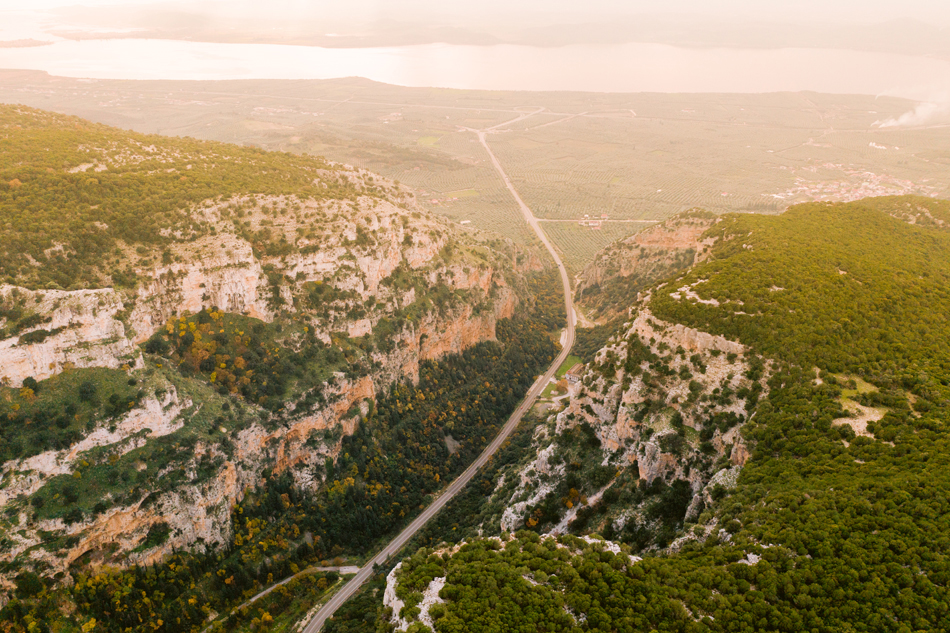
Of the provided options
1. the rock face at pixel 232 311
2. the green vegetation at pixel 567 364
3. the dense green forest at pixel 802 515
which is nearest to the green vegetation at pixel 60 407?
the rock face at pixel 232 311

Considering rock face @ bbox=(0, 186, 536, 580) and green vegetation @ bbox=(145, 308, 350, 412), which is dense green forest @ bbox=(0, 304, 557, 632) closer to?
rock face @ bbox=(0, 186, 536, 580)

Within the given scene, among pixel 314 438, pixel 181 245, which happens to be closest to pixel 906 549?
pixel 314 438

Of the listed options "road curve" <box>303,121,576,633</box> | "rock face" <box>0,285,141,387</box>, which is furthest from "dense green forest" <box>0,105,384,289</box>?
"road curve" <box>303,121,576,633</box>

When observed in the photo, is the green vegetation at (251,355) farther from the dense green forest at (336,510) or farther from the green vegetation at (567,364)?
the green vegetation at (567,364)

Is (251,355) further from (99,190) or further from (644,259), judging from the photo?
(644,259)

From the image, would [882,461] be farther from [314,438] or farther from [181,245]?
[181,245]

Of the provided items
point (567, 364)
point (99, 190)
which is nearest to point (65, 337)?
point (99, 190)
